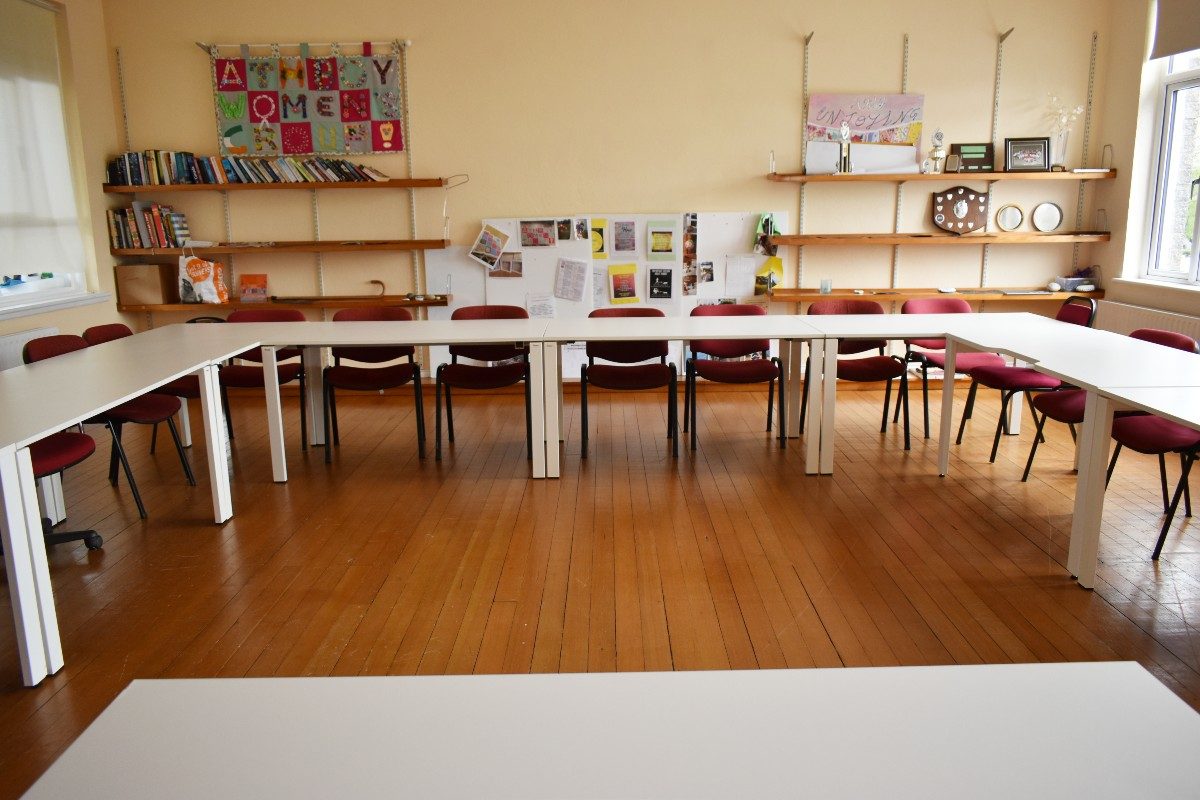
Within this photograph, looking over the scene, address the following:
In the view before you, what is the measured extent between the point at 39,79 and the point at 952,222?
6.85m

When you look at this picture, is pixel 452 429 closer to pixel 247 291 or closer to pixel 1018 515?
pixel 247 291

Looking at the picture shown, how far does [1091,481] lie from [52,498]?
15.4 feet

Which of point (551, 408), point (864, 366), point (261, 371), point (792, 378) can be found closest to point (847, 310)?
point (864, 366)

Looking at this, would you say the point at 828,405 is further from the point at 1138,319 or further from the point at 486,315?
the point at 1138,319

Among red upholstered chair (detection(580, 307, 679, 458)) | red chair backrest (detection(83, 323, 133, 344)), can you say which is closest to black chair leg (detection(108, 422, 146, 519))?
red chair backrest (detection(83, 323, 133, 344))

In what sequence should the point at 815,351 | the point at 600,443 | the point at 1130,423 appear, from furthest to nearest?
1. the point at 600,443
2. the point at 815,351
3. the point at 1130,423

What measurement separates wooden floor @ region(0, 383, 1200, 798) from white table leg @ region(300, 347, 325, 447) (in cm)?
25

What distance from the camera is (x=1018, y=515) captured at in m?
4.55

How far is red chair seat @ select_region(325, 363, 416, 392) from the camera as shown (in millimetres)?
5605

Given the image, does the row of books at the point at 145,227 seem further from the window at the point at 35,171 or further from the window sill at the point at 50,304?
the window sill at the point at 50,304

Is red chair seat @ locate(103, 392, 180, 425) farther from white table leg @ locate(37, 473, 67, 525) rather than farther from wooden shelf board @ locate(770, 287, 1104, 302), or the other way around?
wooden shelf board @ locate(770, 287, 1104, 302)

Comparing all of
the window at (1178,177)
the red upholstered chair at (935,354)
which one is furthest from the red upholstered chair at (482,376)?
the window at (1178,177)

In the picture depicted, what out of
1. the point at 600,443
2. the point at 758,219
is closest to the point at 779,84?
the point at 758,219

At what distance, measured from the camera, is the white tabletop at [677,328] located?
5172 millimetres
